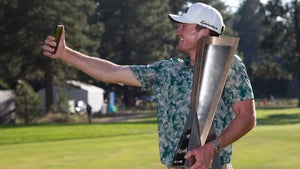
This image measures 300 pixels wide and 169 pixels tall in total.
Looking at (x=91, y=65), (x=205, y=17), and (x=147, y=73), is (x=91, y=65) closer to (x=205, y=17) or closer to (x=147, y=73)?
(x=147, y=73)

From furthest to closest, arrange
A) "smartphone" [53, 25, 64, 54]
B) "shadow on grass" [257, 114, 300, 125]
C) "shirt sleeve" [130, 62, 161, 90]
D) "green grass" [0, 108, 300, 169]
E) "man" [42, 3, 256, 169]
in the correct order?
"shadow on grass" [257, 114, 300, 125] → "green grass" [0, 108, 300, 169] → "shirt sleeve" [130, 62, 161, 90] → "man" [42, 3, 256, 169] → "smartphone" [53, 25, 64, 54]

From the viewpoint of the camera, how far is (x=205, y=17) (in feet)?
13.4

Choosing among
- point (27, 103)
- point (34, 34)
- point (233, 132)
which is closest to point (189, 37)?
point (233, 132)

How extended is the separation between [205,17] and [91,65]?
78 cm

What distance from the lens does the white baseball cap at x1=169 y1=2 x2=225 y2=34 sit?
4.07m

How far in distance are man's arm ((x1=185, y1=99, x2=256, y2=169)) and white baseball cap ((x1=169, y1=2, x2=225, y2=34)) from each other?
0.49 m

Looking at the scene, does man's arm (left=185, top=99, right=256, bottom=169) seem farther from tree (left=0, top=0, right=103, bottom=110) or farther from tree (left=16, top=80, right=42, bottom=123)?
tree (left=0, top=0, right=103, bottom=110)

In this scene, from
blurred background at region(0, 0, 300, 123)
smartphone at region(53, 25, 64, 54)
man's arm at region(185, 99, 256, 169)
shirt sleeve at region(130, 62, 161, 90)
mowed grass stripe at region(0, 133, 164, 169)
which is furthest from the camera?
blurred background at region(0, 0, 300, 123)

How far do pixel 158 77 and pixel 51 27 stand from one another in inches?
1709

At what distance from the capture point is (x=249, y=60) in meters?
132

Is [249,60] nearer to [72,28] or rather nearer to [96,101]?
[96,101]

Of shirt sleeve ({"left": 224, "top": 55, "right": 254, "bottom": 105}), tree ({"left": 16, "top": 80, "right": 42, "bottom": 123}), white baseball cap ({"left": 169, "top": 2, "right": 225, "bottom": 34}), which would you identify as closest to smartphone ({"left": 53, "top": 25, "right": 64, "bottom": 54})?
white baseball cap ({"left": 169, "top": 2, "right": 225, "bottom": 34})

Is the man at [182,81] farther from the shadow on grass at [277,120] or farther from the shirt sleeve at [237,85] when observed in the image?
the shadow on grass at [277,120]

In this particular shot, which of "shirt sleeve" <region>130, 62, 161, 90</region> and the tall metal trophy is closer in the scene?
the tall metal trophy
